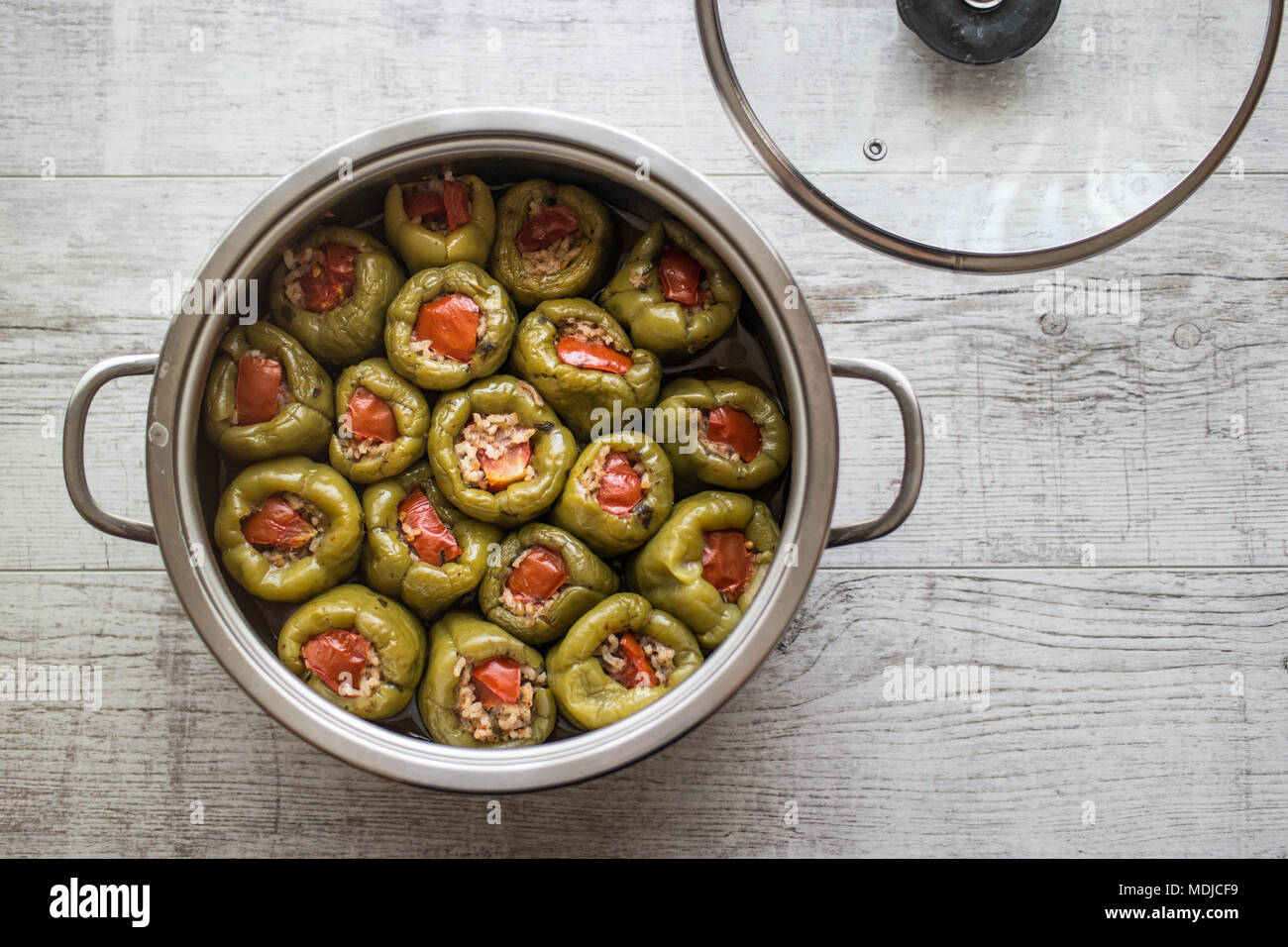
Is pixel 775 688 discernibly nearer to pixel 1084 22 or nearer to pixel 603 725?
pixel 603 725

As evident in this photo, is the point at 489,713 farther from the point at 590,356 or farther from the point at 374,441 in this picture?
the point at 590,356

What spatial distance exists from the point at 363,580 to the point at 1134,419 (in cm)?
167

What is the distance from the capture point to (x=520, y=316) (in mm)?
1885

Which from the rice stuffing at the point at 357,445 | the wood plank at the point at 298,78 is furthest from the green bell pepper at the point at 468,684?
the wood plank at the point at 298,78

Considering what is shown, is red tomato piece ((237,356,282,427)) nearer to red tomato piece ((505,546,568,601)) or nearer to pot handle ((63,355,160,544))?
pot handle ((63,355,160,544))

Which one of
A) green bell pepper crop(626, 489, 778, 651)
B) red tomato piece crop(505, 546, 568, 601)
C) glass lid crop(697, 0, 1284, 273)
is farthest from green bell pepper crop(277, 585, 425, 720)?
glass lid crop(697, 0, 1284, 273)

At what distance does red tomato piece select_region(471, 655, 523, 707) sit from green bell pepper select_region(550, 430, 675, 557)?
26 cm

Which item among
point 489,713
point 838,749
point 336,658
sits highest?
point 336,658

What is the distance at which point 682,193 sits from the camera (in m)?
1.58

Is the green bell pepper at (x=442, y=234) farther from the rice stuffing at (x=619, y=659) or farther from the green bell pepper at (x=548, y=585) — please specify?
the rice stuffing at (x=619, y=659)

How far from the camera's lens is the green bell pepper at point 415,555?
1.76 meters

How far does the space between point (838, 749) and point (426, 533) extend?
1.00m

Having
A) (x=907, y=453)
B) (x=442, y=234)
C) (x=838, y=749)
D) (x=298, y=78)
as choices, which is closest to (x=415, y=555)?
(x=442, y=234)

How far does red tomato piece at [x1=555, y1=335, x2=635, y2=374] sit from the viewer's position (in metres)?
1.77
